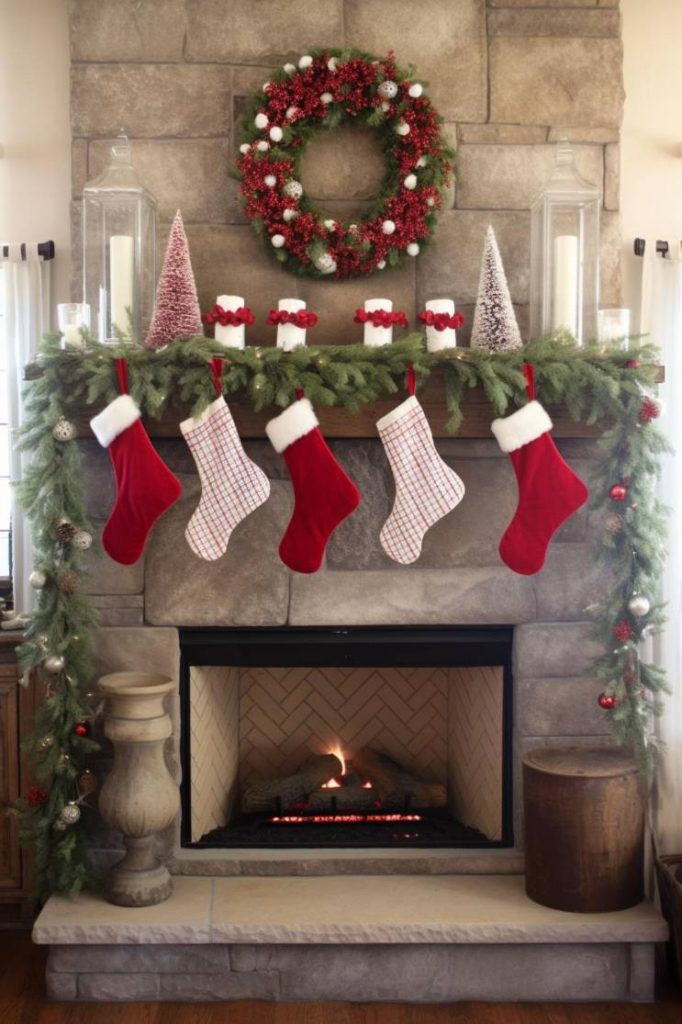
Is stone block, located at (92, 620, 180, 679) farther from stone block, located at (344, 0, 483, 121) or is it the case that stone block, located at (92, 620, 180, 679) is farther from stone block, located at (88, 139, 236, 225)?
stone block, located at (344, 0, 483, 121)

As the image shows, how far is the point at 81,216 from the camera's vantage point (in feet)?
9.57

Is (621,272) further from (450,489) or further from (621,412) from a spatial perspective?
(450,489)

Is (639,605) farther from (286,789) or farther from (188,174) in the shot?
(188,174)

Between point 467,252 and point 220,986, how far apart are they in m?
2.08

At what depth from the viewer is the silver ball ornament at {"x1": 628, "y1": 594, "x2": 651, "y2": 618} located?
2.71m

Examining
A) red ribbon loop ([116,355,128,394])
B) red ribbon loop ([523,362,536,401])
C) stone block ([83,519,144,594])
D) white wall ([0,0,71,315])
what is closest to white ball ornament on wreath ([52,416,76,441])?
red ribbon loop ([116,355,128,394])

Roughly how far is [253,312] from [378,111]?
65cm

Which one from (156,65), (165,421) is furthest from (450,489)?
(156,65)

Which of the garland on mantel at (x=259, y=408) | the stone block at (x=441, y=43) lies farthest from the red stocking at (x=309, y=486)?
the stone block at (x=441, y=43)

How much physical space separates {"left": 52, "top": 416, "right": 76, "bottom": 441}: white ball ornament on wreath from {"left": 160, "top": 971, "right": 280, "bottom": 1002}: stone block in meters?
1.39

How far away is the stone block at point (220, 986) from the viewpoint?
264 cm

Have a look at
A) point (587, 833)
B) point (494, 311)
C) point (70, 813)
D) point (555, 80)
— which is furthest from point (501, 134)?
point (70, 813)

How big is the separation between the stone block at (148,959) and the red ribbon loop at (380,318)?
5.38 feet

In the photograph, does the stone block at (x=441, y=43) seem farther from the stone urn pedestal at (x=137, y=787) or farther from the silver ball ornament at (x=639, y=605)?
the stone urn pedestal at (x=137, y=787)
